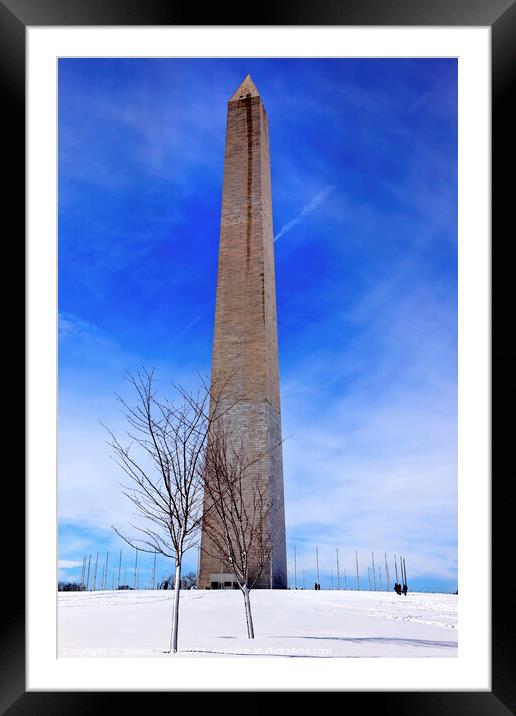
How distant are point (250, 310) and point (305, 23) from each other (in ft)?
54.5

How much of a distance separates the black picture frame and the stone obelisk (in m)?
15.7

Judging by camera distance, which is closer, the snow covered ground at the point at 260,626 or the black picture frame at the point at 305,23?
the black picture frame at the point at 305,23

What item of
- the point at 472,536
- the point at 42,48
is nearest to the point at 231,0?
the point at 42,48

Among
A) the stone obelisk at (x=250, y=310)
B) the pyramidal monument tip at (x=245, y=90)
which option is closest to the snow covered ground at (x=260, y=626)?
the stone obelisk at (x=250, y=310)

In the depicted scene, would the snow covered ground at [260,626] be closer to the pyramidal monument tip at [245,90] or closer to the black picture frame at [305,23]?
the black picture frame at [305,23]

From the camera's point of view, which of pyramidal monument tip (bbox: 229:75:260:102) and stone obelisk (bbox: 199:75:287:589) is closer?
stone obelisk (bbox: 199:75:287:589)

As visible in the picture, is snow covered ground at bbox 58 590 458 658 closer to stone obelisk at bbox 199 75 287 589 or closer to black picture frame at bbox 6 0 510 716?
black picture frame at bbox 6 0 510 716

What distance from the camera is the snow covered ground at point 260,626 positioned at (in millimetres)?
9141

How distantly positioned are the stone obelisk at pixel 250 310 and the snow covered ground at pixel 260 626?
161 inches

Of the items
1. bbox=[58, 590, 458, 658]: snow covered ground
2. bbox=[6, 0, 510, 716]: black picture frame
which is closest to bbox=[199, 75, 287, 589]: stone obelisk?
bbox=[58, 590, 458, 658]: snow covered ground

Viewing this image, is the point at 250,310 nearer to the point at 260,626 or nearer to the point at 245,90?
the point at 245,90

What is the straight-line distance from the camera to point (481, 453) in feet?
14.9

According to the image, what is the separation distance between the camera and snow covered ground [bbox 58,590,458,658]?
9141 millimetres

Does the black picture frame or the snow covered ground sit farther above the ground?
the black picture frame
